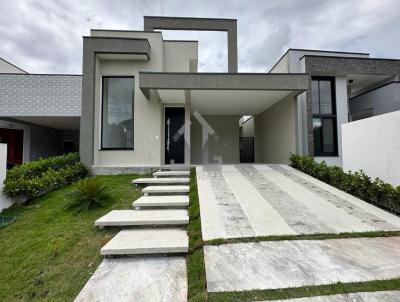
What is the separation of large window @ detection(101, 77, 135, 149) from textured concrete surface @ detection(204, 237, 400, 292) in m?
6.63

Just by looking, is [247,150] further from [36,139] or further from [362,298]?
[36,139]

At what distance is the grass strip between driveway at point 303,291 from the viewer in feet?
6.93

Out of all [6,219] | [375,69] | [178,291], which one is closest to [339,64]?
[375,69]

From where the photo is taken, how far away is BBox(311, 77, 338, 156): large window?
9.30 m

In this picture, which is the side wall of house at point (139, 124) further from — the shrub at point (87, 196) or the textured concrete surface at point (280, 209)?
the shrub at point (87, 196)

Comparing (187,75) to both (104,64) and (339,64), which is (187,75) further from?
(339,64)

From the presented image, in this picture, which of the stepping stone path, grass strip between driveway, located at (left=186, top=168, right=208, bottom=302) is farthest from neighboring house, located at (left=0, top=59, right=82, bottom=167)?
grass strip between driveway, located at (left=186, top=168, right=208, bottom=302)

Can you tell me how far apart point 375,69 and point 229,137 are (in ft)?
24.6

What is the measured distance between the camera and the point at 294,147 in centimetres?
859

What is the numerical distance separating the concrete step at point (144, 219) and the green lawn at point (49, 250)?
177mm

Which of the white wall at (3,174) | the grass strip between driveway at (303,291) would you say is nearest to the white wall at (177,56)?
the white wall at (3,174)

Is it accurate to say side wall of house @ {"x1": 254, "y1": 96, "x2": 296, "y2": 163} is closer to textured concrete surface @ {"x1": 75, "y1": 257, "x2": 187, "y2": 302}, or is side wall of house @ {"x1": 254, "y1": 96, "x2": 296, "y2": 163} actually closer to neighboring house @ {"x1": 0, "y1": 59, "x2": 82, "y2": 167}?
textured concrete surface @ {"x1": 75, "y1": 257, "x2": 187, "y2": 302}

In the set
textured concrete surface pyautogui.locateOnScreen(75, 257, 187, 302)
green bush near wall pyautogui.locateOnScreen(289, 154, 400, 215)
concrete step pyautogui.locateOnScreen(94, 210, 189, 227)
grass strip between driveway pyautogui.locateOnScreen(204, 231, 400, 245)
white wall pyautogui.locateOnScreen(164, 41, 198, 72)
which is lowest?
textured concrete surface pyautogui.locateOnScreen(75, 257, 187, 302)

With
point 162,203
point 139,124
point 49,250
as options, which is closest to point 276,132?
point 139,124
